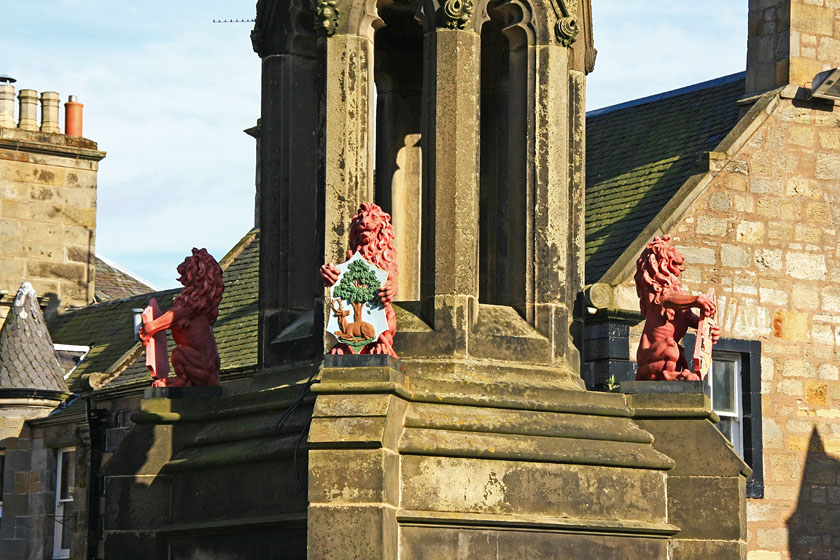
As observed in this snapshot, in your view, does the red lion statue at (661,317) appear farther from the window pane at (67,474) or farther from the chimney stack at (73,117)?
the chimney stack at (73,117)

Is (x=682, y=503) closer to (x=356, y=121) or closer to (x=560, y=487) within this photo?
(x=560, y=487)

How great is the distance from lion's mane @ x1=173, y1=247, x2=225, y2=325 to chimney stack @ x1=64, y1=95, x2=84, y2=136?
2636 cm

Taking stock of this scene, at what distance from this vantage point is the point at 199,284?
1568 cm

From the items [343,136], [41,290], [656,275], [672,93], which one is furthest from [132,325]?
[656,275]

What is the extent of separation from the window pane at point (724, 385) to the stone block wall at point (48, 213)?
17.5 meters

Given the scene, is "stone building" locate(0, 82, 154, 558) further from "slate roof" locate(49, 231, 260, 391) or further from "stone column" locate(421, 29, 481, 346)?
"stone column" locate(421, 29, 481, 346)

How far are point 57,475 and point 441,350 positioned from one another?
73.0ft

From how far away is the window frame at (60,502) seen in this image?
117 feet

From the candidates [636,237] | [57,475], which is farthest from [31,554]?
[636,237]

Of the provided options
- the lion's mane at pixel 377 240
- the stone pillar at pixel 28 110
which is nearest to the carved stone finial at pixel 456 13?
the lion's mane at pixel 377 240

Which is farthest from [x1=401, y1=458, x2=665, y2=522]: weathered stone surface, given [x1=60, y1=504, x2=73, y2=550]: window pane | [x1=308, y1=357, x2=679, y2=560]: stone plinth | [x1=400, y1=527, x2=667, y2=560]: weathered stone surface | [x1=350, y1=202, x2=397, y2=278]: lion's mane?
[x1=60, y1=504, x2=73, y2=550]: window pane

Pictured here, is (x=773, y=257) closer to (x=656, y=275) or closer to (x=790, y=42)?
(x=790, y=42)

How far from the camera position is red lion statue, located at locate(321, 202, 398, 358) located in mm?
13891

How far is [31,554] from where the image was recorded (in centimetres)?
3600
